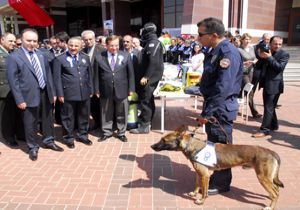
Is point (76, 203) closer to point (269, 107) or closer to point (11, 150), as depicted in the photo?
point (11, 150)

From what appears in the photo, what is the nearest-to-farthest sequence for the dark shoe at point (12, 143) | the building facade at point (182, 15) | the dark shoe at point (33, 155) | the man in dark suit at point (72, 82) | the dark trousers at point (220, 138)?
the dark trousers at point (220, 138)
the dark shoe at point (33, 155)
the man in dark suit at point (72, 82)
the dark shoe at point (12, 143)
the building facade at point (182, 15)

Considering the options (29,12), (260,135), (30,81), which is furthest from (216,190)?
(29,12)

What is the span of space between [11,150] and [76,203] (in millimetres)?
2312

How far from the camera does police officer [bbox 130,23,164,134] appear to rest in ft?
18.1

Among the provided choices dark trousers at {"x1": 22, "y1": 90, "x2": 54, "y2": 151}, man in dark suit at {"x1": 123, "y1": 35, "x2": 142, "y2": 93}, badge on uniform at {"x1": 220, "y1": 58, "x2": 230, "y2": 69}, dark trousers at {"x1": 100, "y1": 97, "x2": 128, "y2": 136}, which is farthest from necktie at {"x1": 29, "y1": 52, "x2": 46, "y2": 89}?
badge on uniform at {"x1": 220, "y1": 58, "x2": 230, "y2": 69}

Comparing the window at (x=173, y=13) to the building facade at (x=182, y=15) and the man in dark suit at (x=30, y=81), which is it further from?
the man in dark suit at (x=30, y=81)

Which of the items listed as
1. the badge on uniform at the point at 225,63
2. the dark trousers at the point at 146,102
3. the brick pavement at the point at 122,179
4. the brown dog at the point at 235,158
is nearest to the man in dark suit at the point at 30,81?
the brick pavement at the point at 122,179

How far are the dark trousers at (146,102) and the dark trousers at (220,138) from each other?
89.6 inches

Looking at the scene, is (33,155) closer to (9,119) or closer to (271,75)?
(9,119)

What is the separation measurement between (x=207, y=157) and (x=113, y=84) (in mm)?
2513

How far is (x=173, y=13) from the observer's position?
16.6 meters

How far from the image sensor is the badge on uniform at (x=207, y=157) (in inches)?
129

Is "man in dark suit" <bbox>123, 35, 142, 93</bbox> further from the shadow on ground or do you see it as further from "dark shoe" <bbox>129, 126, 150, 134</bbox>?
the shadow on ground

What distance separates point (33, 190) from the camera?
3816 mm
